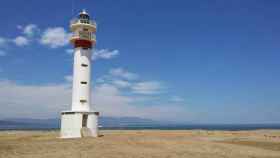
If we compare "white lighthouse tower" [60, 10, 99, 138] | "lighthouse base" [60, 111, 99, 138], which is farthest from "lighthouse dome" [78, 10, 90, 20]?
"lighthouse base" [60, 111, 99, 138]

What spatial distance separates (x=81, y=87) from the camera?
28.4 metres

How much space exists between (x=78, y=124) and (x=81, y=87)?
3.66 m

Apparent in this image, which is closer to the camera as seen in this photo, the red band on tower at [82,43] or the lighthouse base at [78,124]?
the lighthouse base at [78,124]

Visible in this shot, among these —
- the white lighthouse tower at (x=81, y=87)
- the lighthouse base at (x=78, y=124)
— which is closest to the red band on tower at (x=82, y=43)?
the white lighthouse tower at (x=81, y=87)

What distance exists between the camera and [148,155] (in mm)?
15992

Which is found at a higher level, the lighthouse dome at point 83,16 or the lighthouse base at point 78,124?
the lighthouse dome at point 83,16

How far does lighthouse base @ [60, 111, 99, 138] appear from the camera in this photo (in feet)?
87.8

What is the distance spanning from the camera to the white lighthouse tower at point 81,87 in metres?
27.0

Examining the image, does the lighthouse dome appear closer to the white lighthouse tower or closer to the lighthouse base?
the white lighthouse tower

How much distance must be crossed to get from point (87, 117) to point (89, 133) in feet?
4.93

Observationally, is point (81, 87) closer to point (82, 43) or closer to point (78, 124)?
point (78, 124)

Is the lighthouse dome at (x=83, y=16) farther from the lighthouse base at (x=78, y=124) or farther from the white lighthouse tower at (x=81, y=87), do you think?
the lighthouse base at (x=78, y=124)

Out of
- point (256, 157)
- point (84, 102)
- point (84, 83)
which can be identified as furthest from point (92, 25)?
point (256, 157)

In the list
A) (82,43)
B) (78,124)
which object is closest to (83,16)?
(82,43)
